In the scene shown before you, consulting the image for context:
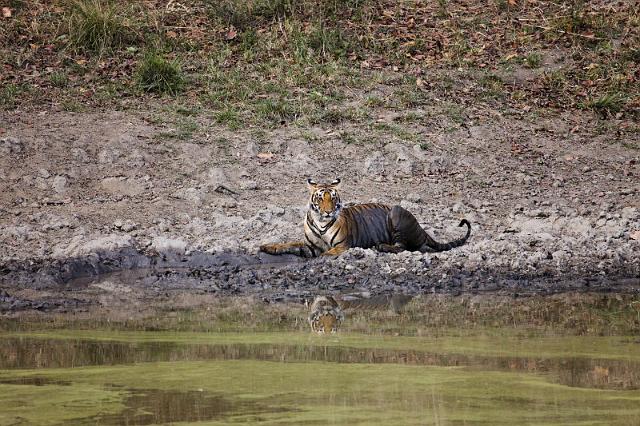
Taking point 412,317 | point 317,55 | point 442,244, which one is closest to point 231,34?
point 317,55

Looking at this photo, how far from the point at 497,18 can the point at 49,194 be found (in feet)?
A: 27.9

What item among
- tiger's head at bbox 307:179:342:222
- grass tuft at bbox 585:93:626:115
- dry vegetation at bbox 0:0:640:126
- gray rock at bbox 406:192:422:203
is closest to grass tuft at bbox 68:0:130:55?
dry vegetation at bbox 0:0:640:126

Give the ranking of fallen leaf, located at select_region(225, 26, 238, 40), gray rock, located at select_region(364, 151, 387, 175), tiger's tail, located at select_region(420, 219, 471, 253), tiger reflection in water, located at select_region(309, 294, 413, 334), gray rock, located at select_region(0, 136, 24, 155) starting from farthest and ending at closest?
fallen leaf, located at select_region(225, 26, 238, 40), gray rock, located at select_region(364, 151, 387, 175), gray rock, located at select_region(0, 136, 24, 155), tiger's tail, located at select_region(420, 219, 471, 253), tiger reflection in water, located at select_region(309, 294, 413, 334)

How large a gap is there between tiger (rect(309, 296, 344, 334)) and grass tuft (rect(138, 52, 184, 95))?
22.2 ft

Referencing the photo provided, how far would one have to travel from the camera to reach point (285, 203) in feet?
44.7

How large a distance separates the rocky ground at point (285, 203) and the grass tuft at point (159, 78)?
0.72 meters

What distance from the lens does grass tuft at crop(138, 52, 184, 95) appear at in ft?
54.2

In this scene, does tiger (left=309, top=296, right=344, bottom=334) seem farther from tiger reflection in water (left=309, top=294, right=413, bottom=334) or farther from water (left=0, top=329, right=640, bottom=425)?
water (left=0, top=329, right=640, bottom=425)

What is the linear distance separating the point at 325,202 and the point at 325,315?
311 cm

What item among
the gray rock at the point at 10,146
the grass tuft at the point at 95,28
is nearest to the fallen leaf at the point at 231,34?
the grass tuft at the point at 95,28

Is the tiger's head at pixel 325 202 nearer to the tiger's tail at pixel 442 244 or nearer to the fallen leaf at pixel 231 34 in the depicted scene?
the tiger's tail at pixel 442 244

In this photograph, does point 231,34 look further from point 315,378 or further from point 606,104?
point 315,378

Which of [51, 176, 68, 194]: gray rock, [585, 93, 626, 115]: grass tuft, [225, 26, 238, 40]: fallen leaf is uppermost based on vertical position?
[225, 26, 238, 40]: fallen leaf

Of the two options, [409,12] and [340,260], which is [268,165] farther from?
[409,12]
